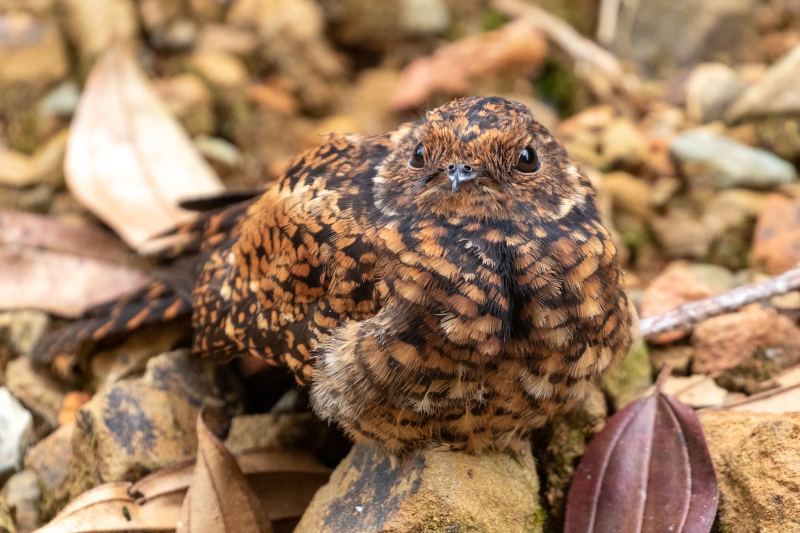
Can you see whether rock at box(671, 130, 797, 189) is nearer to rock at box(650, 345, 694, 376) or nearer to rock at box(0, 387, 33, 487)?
rock at box(650, 345, 694, 376)

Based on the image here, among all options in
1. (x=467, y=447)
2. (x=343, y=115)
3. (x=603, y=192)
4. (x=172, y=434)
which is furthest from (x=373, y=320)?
(x=343, y=115)

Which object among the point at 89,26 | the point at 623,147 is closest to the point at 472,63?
the point at 623,147

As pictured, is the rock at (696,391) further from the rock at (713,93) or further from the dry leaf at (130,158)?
the dry leaf at (130,158)

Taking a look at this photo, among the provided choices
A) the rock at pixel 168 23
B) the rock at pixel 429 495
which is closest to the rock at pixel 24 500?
the rock at pixel 429 495

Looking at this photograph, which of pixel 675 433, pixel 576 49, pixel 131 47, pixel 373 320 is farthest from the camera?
pixel 576 49

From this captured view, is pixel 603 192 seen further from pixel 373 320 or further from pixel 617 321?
pixel 373 320
